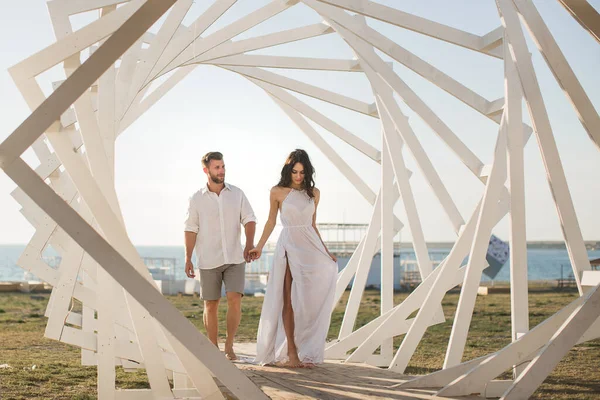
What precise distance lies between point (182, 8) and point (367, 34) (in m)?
1.89

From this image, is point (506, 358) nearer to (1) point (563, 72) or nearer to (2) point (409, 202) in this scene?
(1) point (563, 72)

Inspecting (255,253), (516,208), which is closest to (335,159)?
(255,253)

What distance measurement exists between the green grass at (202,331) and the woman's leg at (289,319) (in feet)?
5.67

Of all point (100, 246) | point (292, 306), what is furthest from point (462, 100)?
point (100, 246)

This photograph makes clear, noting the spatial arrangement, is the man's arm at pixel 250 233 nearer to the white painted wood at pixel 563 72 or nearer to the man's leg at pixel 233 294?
the man's leg at pixel 233 294

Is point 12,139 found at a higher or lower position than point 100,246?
higher

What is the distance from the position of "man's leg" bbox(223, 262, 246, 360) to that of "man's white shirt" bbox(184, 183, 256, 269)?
0.10 meters

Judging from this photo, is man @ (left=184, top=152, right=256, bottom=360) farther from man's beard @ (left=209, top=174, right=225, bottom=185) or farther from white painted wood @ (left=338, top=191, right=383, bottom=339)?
white painted wood @ (left=338, top=191, right=383, bottom=339)

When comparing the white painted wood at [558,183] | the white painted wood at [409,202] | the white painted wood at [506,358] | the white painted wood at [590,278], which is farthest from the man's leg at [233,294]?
the white painted wood at [590,278]

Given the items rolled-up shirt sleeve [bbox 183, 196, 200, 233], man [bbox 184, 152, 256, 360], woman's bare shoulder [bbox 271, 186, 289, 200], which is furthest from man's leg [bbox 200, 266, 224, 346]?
woman's bare shoulder [bbox 271, 186, 289, 200]

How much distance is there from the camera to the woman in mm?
7727

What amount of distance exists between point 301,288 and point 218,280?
0.94 m

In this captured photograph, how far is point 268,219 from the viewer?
7.93m

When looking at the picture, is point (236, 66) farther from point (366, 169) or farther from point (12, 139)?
point (366, 169)
